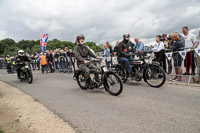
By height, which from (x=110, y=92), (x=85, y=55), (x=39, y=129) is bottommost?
(x=39, y=129)

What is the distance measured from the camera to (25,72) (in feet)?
25.7

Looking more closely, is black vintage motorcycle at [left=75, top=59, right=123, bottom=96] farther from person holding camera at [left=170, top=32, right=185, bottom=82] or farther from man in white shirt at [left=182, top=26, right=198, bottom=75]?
man in white shirt at [left=182, top=26, right=198, bottom=75]

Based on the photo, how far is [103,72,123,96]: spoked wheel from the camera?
428 centimetres

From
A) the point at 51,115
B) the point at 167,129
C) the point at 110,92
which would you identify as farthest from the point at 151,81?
the point at 51,115

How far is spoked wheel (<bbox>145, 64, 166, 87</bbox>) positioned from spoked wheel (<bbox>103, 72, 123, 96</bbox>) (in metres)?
1.64

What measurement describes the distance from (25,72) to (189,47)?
8356 mm

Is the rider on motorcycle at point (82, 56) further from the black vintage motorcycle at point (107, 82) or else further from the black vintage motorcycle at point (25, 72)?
the black vintage motorcycle at point (25, 72)

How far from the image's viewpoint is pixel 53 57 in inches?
527

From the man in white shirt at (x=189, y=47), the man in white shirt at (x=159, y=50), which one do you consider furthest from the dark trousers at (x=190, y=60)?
the man in white shirt at (x=159, y=50)

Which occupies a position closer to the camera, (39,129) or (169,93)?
(39,129)

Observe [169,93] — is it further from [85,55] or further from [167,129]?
[85,55]

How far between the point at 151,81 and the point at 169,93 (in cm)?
110

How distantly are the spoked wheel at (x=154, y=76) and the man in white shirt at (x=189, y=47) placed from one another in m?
1.54

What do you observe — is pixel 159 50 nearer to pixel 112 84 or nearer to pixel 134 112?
pixel 112 84
